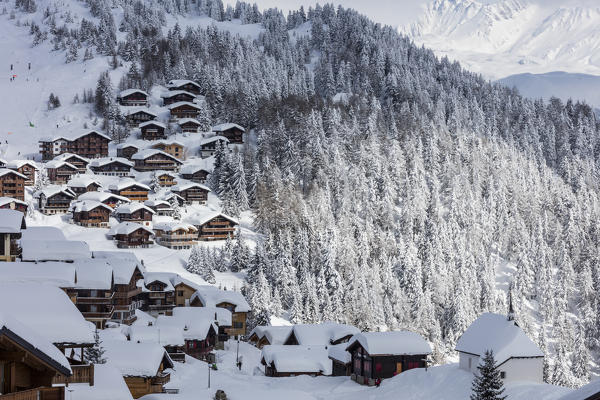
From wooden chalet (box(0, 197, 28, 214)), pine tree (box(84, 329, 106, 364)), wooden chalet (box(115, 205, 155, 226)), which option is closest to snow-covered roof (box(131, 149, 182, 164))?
wooden chalet (box(115, 205, 155, 226))

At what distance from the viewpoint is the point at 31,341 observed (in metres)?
13.7

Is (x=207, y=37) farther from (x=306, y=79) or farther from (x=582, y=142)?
(x=582, y=142)

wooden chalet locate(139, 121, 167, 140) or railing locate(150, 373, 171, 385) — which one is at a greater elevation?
wooden chalet locate(139, 121, 167, 140)

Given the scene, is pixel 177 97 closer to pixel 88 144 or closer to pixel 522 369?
pixel 88 144

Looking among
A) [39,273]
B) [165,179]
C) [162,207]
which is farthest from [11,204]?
[39,273]

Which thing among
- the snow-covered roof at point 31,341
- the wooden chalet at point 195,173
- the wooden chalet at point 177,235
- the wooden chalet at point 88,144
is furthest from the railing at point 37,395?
the wooden chalet at point 88,144

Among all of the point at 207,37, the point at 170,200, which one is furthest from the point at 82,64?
the point at 170,200

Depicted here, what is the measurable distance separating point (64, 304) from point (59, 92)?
527 feet

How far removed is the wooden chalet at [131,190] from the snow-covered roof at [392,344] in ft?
225

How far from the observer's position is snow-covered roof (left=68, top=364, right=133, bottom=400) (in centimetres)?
2341

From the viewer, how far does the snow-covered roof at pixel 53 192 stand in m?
108

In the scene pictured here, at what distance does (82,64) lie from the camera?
18350 centimetres

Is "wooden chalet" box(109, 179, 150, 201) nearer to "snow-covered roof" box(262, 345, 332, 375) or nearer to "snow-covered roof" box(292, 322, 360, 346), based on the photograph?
"snow-covered roof" box(292, 322, 360, 346)

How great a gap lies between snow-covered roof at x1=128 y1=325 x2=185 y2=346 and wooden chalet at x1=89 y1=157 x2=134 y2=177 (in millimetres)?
76799
